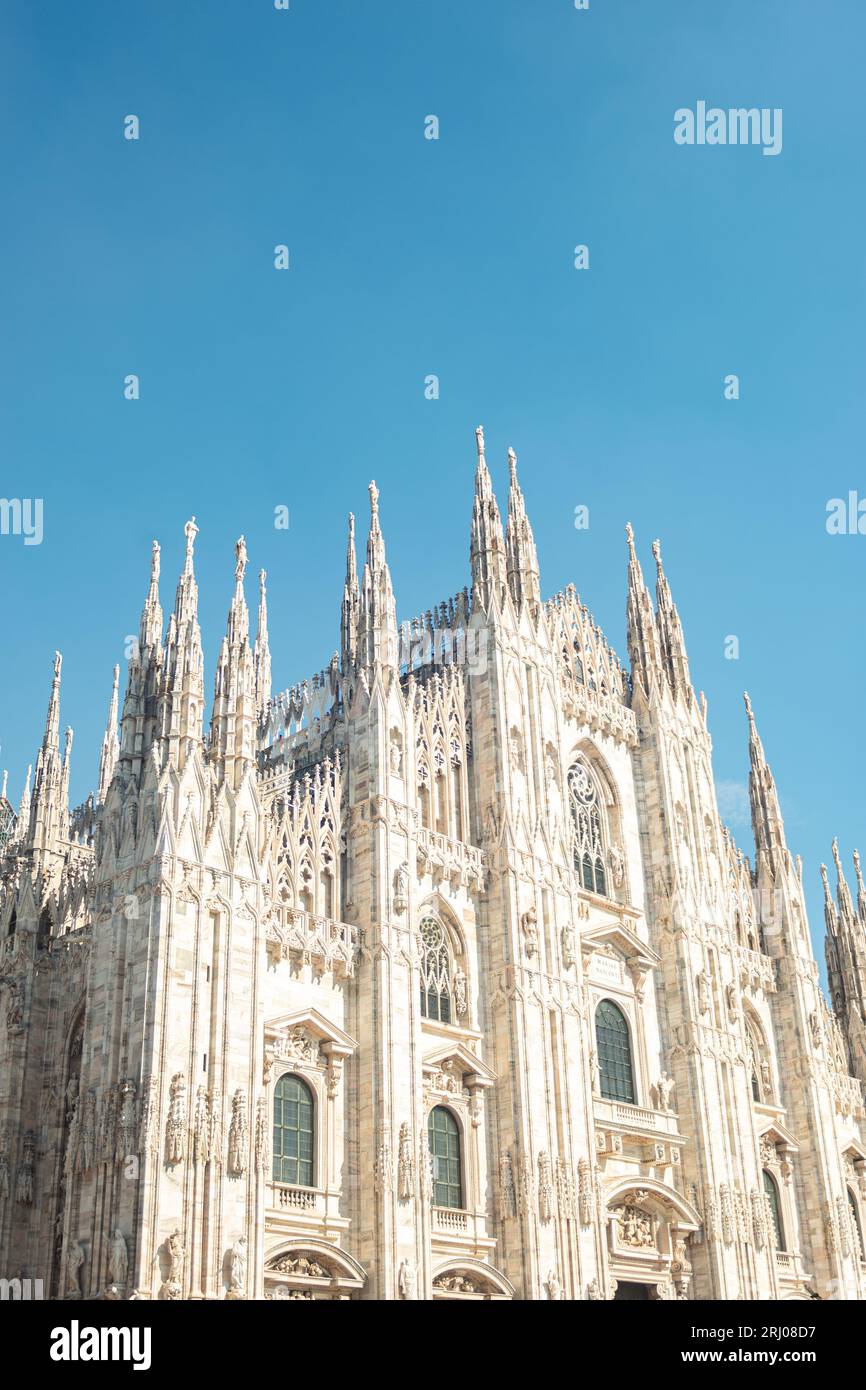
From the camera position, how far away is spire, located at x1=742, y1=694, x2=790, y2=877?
52500 millimetres

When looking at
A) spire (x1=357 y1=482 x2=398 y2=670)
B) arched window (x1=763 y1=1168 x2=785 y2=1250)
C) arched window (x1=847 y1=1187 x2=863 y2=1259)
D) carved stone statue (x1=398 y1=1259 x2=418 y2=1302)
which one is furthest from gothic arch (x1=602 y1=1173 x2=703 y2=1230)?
spire (x1=357 y1=482 x2=398 y2=670)

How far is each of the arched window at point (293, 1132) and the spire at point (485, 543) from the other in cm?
1587

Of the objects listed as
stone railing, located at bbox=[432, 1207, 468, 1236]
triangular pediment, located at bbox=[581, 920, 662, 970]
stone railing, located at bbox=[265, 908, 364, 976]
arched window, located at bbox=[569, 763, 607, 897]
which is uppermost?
arched window, located at bbox=[569, 763, 607, 897]

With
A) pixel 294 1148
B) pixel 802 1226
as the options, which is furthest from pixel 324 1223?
pixel 802 1226

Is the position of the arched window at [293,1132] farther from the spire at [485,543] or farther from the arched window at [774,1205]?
the arched window at [774,1205]

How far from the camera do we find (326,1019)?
32.9 metres

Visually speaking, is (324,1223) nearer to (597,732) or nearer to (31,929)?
(31,929)

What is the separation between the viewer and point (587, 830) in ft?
149

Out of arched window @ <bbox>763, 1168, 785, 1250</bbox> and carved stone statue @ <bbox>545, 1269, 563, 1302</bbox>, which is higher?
arched window @ <bbox>763, 1168, 785, 1250</bbox>

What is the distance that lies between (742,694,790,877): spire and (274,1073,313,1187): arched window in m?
24.8

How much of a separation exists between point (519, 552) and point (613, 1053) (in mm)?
15147

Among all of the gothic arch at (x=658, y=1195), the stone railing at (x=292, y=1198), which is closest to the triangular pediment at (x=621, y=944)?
the gothic arch at (x=658, y=1195)

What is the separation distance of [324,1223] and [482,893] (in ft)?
34.0

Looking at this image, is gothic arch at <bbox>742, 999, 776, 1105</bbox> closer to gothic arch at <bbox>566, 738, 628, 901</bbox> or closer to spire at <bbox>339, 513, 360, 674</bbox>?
gothic arch at <bbox>566, 738, 628, 901</bbox>
